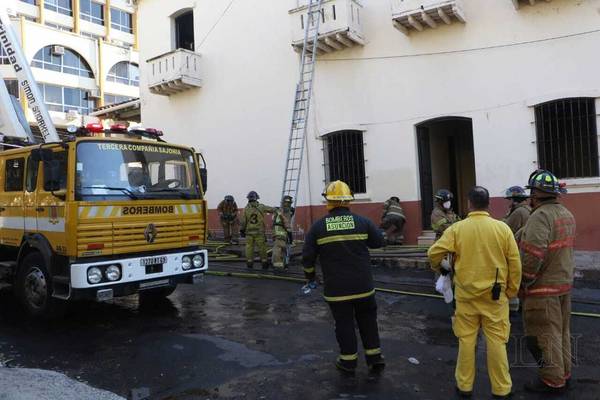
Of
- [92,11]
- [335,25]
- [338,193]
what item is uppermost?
[92,11]

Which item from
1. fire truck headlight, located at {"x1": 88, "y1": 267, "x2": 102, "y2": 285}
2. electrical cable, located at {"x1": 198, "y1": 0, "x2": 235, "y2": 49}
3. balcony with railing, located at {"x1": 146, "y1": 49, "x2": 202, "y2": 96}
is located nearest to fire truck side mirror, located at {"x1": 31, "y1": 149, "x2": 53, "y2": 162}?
fire truck headlight, located at {"x1": 88, "y1": 267, "x2": 102, "y2": 285}

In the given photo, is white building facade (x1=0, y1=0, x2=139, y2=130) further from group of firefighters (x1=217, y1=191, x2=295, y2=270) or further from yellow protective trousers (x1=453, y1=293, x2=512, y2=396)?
yellow protective trousers (x1=453, y1=293, x2=512, y2=396)

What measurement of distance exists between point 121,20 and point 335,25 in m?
33.9

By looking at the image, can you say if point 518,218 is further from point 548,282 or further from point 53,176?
point 53,176

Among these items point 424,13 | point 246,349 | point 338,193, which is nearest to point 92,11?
point 424,13

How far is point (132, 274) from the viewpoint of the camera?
608 centimetres

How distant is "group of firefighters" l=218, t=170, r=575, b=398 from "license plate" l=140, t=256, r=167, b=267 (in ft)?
8.46

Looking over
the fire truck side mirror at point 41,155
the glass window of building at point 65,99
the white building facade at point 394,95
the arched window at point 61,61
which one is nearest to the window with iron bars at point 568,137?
the white building facade at point 394,95

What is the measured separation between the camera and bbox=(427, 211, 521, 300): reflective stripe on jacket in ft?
12.2

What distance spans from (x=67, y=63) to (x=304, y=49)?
1089 inches

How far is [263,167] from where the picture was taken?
14.1 metres

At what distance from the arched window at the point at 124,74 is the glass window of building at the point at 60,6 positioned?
4.96 m

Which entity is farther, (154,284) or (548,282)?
(154,284)

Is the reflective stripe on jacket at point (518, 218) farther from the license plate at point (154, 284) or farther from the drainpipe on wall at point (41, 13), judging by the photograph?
the drainpipe on wall at point (41, 13)
